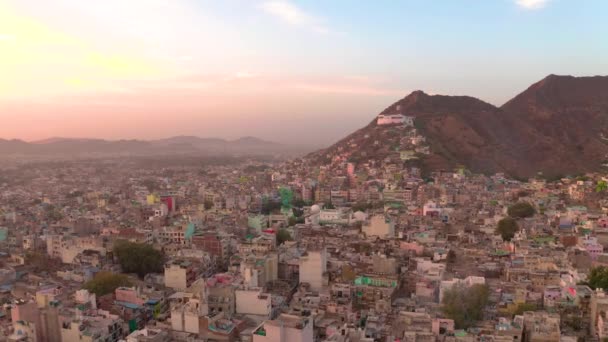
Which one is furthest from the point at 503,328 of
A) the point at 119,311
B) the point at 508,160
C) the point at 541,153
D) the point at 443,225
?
the point at 541,153

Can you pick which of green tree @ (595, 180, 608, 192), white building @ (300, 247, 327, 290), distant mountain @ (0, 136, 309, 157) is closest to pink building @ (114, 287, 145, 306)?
white building @ (300, 247, 327, 290)

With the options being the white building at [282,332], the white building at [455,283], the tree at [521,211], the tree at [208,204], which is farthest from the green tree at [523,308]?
the tree at [208,204]

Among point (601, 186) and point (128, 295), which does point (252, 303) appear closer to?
point (128, 295)

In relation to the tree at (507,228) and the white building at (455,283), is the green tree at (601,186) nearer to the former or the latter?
the tree at (507,228)

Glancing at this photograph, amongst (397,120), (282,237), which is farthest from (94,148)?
(282,237)

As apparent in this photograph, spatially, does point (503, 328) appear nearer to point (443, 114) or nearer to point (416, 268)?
point (416, 268)

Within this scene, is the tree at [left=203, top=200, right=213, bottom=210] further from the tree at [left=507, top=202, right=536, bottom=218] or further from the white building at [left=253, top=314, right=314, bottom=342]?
the white building at [left=253, top=314, right=314, bottom=342]
